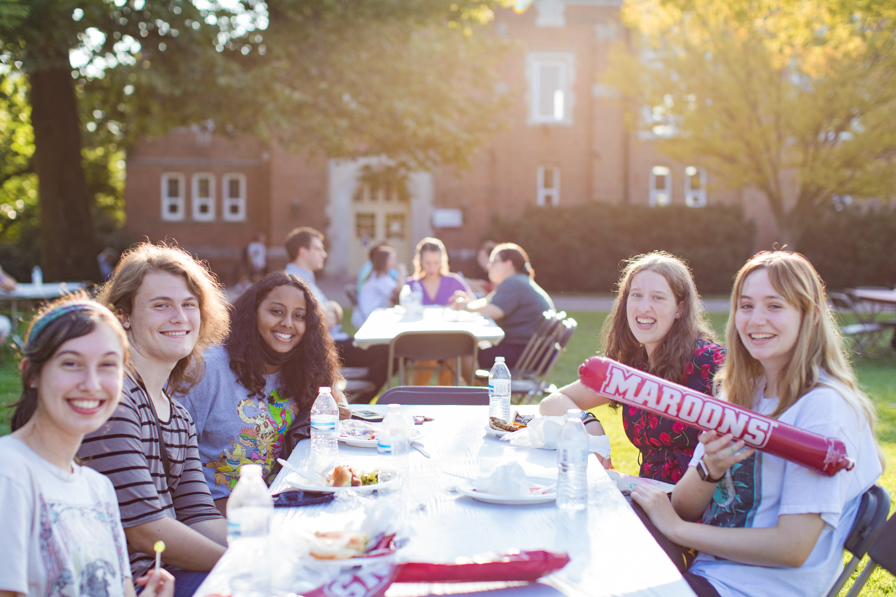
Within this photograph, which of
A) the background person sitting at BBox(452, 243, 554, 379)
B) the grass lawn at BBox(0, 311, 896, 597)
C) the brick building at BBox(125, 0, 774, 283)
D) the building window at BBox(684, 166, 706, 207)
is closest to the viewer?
the grass lawn at BBox(0, 311, 896, 597)

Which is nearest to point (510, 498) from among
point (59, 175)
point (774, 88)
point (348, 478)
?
point (348, 478)

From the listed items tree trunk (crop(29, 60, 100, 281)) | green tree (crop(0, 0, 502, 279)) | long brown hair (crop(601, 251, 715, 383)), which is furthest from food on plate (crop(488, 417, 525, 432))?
tree trunk (crop(29, 60, 100, 281))

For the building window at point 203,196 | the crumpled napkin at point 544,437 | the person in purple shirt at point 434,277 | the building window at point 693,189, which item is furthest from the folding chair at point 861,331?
the building window at point 203,196

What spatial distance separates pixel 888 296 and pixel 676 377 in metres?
9.09

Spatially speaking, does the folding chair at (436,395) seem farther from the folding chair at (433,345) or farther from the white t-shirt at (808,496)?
the white t-shirt at (808,496)

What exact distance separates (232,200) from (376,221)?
5.30m

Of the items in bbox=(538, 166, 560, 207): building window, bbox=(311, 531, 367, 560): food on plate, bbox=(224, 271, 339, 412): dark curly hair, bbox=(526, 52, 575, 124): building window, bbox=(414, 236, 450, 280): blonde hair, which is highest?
bbox=(526, 52, 575, 124): building window

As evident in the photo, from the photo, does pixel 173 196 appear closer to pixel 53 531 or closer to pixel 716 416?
pixel 53 531

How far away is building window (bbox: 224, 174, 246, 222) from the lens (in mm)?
26125

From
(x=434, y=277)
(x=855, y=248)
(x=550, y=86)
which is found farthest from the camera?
(x=550, y=86)

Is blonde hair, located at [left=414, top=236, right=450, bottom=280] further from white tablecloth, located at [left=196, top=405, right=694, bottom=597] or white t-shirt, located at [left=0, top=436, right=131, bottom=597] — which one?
white t-shirt, located at [left=0, top=436, right=131, bottom=597]

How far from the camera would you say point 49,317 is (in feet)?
5.45

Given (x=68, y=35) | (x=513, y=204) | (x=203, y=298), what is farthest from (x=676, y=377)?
(x=513, y=204)

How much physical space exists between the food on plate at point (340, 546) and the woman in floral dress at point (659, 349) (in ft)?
Answer: 5.39
